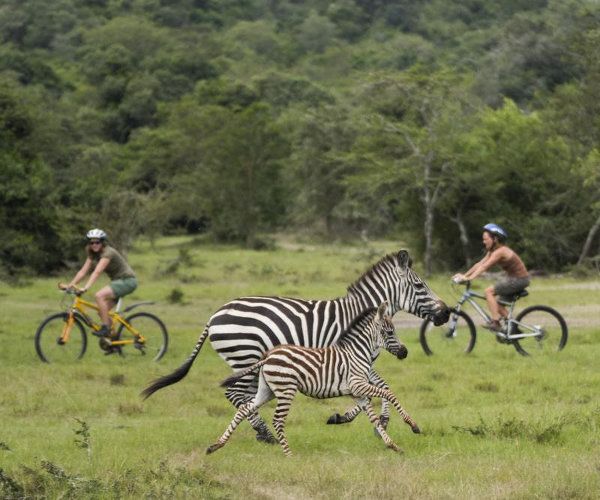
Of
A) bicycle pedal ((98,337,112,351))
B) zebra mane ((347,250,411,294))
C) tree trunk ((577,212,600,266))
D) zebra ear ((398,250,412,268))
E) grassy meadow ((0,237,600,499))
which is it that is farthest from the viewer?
tree trunk ((577,212,600,266))

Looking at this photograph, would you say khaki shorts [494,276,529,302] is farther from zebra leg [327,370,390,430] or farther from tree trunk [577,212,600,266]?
tree trunk [577,212,600,266]

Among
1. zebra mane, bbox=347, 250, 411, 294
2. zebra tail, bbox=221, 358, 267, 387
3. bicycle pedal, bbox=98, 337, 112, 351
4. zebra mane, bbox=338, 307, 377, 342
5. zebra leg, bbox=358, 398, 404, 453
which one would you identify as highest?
zebra mane, bbox=347, 250, 411, 294

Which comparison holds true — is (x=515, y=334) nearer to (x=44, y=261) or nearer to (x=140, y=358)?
(x=140, y=358)

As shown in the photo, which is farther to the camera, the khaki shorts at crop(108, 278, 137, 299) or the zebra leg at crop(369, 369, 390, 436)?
the khaki shorts at crop(108, 278, 137, 299)

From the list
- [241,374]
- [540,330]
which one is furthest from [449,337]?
[241,374]

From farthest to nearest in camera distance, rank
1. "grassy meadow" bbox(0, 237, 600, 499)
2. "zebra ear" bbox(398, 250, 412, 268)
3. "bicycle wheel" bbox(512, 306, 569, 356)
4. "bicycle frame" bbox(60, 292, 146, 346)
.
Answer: "bicycle frame" bbox(60, 292, 146, 346) < "bicycle wheel" bbox(512, 306, 569, 356) < "zebra ear" bbox(398, 250, 412, 268) < "grassy meadow" bbox(0, 237, 600, 499)

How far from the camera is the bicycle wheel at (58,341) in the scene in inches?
669

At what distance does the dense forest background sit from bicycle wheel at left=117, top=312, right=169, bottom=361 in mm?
14602

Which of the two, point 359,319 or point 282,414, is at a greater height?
point 359,319

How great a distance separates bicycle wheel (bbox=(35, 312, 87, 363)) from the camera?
1700 centimetres

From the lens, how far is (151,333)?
1773 cm

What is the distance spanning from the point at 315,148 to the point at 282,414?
4990 cm

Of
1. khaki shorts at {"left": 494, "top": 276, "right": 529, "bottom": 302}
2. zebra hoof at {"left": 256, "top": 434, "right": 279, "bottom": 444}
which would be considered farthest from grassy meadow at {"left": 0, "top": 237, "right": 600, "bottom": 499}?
khaki shorts at {"left": 494, "top": 276, "right": 529, "bottom": 302}

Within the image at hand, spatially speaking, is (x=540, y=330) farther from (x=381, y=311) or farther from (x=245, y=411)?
(x=245, y=411)
